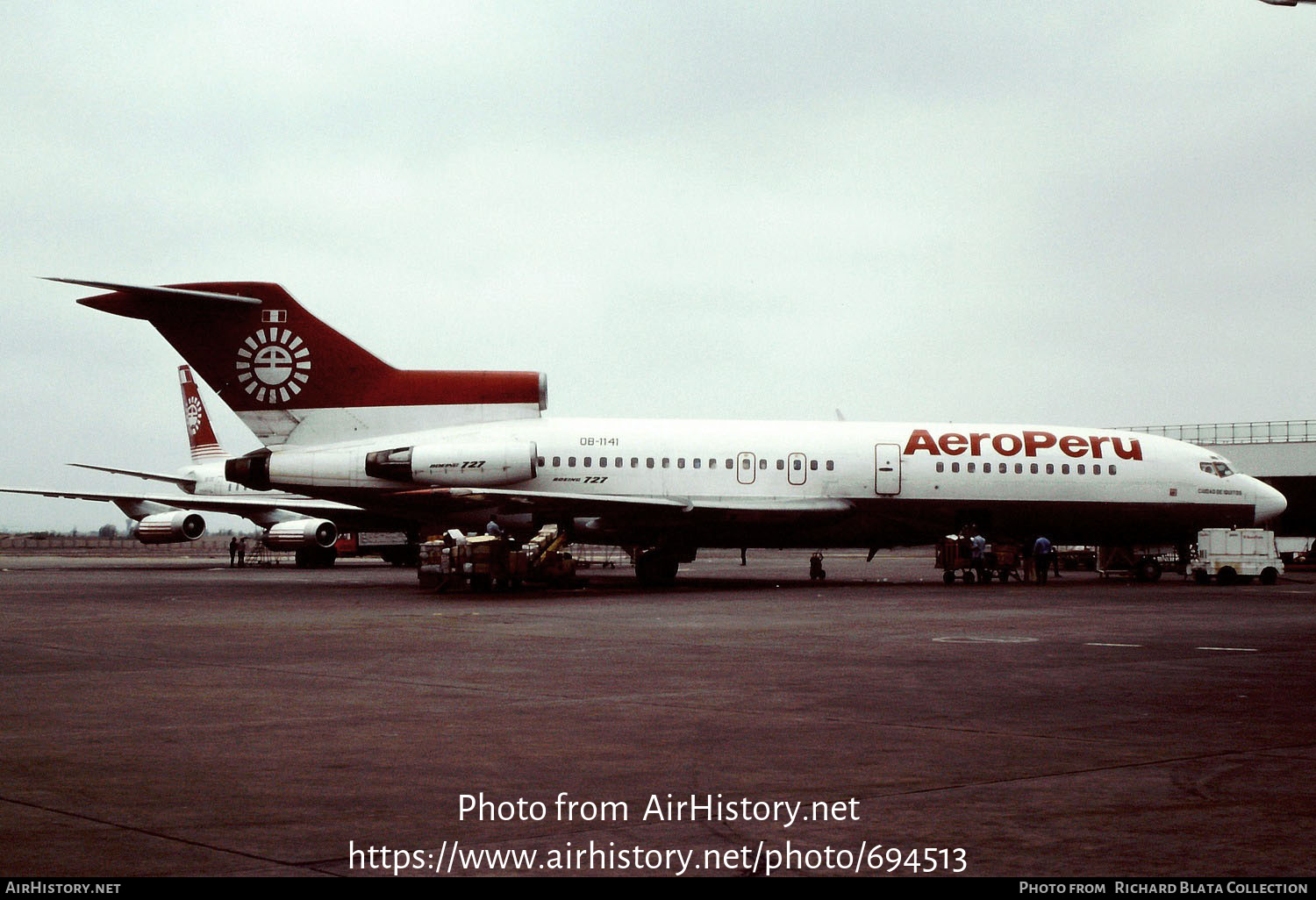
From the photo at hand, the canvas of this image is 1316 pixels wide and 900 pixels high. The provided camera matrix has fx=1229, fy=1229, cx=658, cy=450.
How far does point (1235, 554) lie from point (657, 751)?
28.7 m

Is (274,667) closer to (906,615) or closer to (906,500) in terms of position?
(906,615)

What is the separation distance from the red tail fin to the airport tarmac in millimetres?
13202

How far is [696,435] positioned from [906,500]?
5299mm

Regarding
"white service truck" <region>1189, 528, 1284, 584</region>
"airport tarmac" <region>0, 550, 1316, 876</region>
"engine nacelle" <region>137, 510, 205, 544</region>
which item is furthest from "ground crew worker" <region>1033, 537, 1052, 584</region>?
"engine nacelle" <region>137, 510, 205, 544</region>

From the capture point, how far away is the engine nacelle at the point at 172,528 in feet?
155

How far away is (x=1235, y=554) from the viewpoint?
31562mm

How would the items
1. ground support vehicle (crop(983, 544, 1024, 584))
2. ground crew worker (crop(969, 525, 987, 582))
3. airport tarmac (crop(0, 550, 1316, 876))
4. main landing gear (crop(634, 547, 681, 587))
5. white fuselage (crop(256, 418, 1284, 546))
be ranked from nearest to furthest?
airport tarmac (crop(0, 550, 1316, 876))
white fuselage (crop(256, 418, 1284, 546))
main landing gear (crop(634, 547, 681, 587))
ground crew worker (crop(969, 525, 987, 582))
ground support vehicle (crop(983, 544, 1024, 584))

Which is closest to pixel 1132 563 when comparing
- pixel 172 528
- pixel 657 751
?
pixel 657 751

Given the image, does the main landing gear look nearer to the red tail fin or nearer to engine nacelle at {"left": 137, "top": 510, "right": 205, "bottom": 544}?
the red tail fin

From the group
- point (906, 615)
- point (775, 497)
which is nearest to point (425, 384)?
point (775, 497)

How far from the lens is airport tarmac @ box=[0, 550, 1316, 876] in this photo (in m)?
4.75

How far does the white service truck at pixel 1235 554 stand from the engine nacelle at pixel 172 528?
35.1 metres

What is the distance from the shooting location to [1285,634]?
1509 centimetres

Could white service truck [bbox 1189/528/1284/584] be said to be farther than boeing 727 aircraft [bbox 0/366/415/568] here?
No
